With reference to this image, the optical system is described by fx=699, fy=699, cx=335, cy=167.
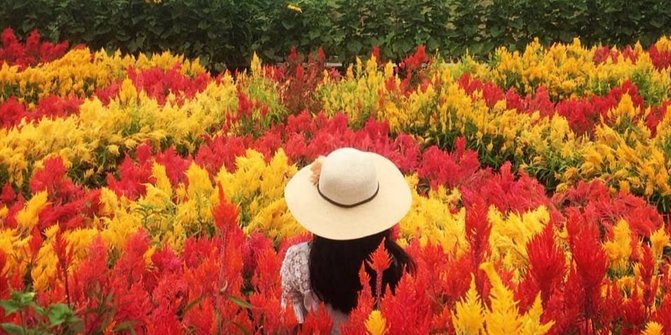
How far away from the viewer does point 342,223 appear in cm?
226

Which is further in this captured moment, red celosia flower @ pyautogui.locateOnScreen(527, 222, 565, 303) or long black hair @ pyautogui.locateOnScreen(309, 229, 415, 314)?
long black hair @ pyautogui.locateOnScreen(309, 229, 415, 314)

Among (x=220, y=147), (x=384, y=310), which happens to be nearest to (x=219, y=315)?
(x=384, y=310)

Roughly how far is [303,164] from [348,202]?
2.08m

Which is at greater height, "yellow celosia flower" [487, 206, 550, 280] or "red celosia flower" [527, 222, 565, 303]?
"red celosia flower" [527, 222, 565, 303]

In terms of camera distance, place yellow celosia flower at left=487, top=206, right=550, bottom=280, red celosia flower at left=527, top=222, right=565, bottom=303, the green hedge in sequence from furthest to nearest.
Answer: the green hedge → yellow celosia flower at left=487, top=206, right=550, bottom=280 → red celosia flower at left=527, top=222, right=565, bottom=303

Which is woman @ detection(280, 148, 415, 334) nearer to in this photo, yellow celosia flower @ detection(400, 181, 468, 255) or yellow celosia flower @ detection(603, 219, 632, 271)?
yellow celosia flower @ detection(400, 181, 468, 255)

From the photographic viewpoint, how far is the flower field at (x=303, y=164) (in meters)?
1.72

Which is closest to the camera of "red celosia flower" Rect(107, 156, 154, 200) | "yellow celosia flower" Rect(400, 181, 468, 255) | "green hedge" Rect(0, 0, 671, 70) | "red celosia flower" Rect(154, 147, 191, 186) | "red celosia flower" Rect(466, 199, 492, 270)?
"red celosia flower" Rect(466, 199, 492, 270)

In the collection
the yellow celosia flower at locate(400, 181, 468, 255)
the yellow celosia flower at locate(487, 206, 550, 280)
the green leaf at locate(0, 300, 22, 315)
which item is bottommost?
the yellow celosia flower at locate(400, 181, 468, 255)

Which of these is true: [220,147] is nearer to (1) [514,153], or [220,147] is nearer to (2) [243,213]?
(2) [243,213]

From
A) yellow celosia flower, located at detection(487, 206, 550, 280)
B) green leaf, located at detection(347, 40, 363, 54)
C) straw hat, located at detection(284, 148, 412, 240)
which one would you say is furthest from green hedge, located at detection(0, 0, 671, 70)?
straw hat, located at detection(284, 148, 412, 240)

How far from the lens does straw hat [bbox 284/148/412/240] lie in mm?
2256

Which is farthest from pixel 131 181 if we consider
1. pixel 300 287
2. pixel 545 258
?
pixel 545 258

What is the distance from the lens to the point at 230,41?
9062 millimetres
